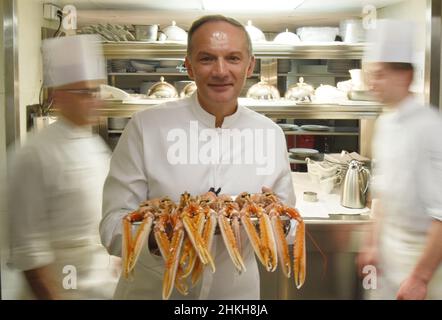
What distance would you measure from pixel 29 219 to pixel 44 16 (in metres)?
0.47

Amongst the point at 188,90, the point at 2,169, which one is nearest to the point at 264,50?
the point at 188,90

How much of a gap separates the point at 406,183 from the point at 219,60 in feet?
1.68

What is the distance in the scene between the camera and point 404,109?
1.06 metres

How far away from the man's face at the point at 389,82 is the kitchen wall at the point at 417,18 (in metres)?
0.06

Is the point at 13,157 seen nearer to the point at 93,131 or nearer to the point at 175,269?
the point at 93,131

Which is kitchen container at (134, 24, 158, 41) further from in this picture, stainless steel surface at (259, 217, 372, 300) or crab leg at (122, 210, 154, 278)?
stainless steel surface at (259, 217, 372, 300)

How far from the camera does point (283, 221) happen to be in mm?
916

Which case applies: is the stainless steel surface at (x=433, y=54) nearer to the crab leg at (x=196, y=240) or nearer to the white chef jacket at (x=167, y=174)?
the white chef jacket at (x=167, y=174)

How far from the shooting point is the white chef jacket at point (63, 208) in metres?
0.98

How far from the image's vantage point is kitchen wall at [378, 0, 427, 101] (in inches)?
42.8

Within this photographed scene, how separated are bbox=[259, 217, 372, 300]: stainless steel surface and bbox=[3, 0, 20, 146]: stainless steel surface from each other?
0.73 m
